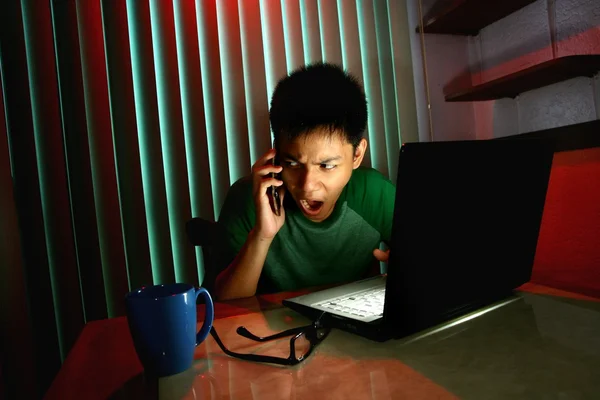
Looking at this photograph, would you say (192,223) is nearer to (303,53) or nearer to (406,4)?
(303,53)

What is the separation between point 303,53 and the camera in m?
2.07

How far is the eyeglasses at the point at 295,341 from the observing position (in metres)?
0.56

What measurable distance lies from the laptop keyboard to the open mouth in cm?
50

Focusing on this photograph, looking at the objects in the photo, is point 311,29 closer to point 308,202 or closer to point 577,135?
point 308,202

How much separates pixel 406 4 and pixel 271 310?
1.92 metres

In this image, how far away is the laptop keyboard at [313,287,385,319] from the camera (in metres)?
0.68

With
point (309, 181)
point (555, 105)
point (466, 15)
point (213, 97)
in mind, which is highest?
point (466, 15)

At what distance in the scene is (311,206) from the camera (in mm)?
1336

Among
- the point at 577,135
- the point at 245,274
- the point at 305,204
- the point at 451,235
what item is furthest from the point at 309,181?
the point at 577,135

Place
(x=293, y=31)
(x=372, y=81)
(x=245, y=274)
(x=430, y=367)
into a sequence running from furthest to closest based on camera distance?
(x=372, y=81) → (x=293, y=31) → (x=245, y=274) → (x=430, y=367)

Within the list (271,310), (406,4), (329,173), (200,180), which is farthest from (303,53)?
(271,310)

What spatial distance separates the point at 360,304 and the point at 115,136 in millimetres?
1506

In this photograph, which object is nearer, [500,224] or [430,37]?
[500,224]

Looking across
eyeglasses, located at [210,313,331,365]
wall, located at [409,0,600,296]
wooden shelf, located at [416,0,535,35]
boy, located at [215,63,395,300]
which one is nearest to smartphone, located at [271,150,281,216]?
boy, located at [215,63,395,300]
